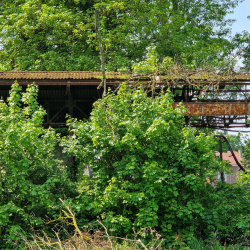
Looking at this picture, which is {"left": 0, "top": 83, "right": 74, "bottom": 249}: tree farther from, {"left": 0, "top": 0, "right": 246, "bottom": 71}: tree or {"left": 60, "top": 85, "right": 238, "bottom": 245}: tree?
{"left": 0, "top": 0, "right": 246, "bottom": 71}: tree

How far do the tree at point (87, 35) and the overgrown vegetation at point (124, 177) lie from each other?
814 cm

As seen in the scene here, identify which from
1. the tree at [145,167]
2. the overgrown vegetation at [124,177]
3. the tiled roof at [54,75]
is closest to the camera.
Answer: the overgrown vegetation at [124,177]

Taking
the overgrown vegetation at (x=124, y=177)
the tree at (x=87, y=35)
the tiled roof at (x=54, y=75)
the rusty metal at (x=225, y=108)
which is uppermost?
the tree at (x=87, y=35)

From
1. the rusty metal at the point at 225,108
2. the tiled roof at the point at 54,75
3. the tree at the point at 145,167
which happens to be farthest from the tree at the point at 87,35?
the tree at the point at 145,167

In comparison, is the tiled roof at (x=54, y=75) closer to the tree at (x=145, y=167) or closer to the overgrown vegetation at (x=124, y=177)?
the overgrown vegetation at (x=124, y=177)

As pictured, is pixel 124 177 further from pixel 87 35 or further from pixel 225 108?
pixel 87 35

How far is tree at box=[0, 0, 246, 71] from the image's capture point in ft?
60.0

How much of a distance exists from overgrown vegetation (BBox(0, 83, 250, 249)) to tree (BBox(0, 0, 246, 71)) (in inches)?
320

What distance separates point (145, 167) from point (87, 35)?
11.1 meters

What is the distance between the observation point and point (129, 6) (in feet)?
63.4

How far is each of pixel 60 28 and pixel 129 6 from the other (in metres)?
3.85

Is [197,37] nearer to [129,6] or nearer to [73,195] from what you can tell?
[129,6]

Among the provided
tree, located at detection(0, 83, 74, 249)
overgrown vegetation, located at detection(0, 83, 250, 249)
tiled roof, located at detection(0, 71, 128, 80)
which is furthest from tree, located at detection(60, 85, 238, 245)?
tiled roof, located at detection(0, 71, 128, 80)

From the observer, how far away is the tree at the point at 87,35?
60.0 ft
